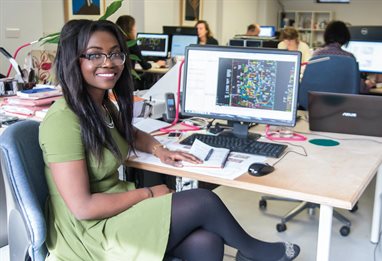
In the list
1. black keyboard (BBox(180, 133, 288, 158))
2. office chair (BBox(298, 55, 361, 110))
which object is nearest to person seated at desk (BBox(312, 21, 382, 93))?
office chair (BBox(298, 55, 361, 110))

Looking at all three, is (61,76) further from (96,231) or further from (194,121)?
(194,121)

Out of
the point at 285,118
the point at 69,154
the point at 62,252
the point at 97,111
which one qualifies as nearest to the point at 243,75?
the point at 285,118

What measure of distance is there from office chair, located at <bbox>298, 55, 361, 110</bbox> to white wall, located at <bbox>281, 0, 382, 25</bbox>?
657 centimetres

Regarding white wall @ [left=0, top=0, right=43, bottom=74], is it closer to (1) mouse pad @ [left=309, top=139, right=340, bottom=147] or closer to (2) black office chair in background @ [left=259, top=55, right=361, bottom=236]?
(2) black office chair in background @ [left=259, top=55, right=361, bottom=236]

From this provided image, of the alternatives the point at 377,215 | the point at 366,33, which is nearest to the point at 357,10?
the point at 366,33

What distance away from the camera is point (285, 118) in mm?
1907

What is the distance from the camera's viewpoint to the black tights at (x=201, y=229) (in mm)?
1474

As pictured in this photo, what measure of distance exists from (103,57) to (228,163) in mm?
582

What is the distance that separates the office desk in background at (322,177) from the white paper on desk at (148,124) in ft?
1.47

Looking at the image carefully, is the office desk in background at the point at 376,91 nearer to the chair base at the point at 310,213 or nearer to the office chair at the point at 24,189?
the chair base at the point at 310,213

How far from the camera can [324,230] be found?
56.2 inches

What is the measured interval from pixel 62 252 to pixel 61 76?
0.56 meters

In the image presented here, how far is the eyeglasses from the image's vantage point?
4.92 ft

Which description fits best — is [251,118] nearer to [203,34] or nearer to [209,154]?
[209,154]
